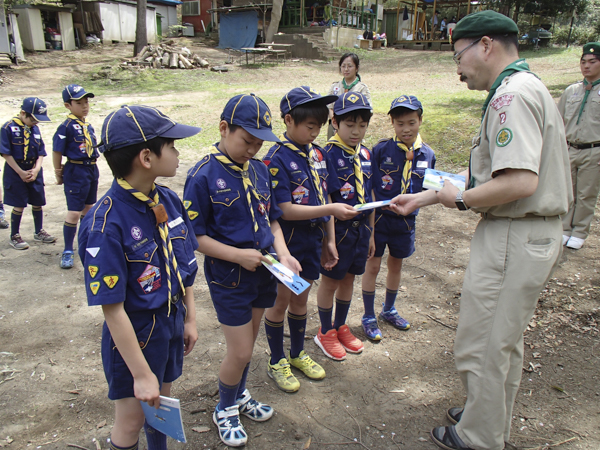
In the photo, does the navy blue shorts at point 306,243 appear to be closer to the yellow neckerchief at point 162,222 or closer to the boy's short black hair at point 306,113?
the boy's short black hair at point 306,113

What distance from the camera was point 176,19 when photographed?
3158 centimetres

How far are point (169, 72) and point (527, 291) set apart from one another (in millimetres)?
18855

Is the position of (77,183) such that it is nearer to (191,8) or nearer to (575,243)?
(575,243)

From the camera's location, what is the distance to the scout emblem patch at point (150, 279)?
1.90m

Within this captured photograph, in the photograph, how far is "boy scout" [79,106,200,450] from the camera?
1.78 metres

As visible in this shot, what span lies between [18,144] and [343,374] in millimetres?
4852

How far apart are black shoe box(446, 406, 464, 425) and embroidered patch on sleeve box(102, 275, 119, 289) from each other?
2.35 meters

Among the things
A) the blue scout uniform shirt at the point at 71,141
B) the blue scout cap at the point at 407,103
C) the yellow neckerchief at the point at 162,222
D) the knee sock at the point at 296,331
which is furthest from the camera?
the blue scout uniform shirt at the point at 71,141

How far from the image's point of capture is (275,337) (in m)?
3.11

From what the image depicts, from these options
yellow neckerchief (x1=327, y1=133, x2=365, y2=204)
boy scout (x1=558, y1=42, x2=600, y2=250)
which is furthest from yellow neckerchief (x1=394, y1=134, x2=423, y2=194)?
boy scout (x1=558, y1=42, x2=600, y2=250)

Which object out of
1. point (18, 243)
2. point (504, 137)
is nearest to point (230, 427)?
point (504, 137)

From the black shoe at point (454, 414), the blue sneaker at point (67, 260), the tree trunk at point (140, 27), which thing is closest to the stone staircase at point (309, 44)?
the tree trunk at point (140, 27)

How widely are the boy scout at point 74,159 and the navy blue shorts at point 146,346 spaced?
11.6 ft

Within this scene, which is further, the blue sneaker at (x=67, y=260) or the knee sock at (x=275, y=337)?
the blue sneaker at (x=67, y=260)
